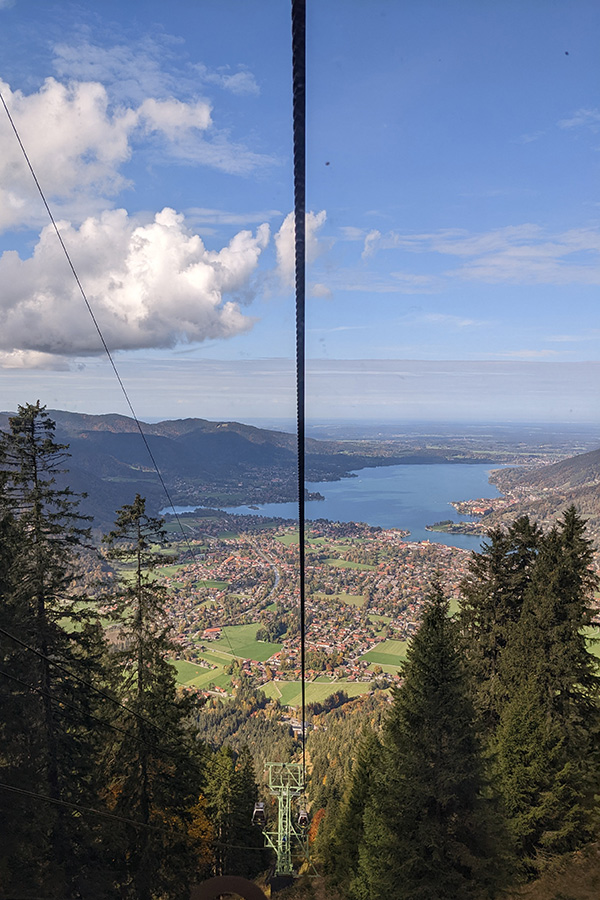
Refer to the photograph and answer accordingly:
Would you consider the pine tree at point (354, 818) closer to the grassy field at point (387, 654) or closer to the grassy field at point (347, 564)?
the grassy field at point (387, 654)

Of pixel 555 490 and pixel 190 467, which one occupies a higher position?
pixel 190 467

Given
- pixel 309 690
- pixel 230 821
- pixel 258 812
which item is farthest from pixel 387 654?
pixel 258 812

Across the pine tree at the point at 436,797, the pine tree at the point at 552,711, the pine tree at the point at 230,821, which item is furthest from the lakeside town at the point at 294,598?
the pine tree at the point at 436,797

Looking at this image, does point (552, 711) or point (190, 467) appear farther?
point (190, 467)

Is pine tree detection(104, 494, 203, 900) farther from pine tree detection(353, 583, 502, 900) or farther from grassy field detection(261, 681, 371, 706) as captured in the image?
grassy field detection(261, 681, 371, 706)

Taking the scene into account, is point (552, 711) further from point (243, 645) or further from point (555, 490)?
point (555, 490)

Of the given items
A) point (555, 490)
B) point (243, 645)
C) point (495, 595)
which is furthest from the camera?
point (555, 490)
